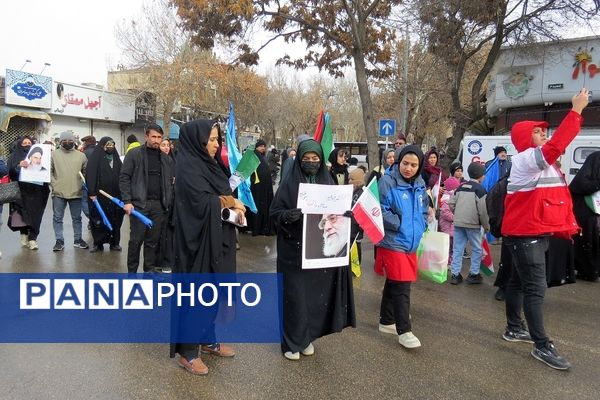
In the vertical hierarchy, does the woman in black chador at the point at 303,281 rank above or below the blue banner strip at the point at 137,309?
above

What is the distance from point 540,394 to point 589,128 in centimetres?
1120

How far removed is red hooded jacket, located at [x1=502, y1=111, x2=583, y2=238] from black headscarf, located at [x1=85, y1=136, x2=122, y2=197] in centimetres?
570

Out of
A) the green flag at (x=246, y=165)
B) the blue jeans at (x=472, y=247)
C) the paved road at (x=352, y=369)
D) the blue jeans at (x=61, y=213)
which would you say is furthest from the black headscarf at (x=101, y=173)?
the blue jeans at (x=472, y=247)

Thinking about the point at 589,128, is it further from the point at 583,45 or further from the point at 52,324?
the point at 52,324

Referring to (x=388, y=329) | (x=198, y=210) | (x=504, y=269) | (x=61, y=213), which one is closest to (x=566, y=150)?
(x=504, y=269)

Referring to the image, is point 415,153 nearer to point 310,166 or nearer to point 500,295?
point 310,166

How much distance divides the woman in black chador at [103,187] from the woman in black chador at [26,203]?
0.79 m

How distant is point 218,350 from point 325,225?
1.31 metres

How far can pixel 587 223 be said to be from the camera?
618 cm

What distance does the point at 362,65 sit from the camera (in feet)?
44.3

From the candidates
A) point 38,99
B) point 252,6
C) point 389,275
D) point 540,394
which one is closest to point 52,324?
point 389,275

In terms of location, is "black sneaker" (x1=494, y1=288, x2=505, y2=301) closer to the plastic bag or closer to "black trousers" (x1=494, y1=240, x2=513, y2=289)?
"black trousers" (x1=494, y1=240, x2=513, y2=289)

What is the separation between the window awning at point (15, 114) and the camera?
73.7ft

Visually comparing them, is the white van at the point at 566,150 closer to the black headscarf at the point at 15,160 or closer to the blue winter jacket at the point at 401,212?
A: the blue winter jacket at the point at 401,212
